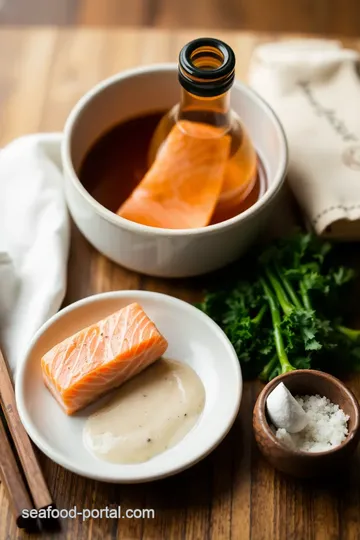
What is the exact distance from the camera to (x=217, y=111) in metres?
1.41

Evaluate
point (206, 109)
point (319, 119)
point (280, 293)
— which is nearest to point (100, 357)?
point (280, 293)

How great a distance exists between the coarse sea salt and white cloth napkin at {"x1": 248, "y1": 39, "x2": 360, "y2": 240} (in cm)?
37

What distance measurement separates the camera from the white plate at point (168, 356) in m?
1.23

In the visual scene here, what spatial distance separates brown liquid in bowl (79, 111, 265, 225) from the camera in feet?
4.92

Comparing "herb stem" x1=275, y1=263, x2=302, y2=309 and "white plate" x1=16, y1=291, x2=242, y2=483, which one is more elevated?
"herb stem" x1=275, y1=263, x2=302, y2=309

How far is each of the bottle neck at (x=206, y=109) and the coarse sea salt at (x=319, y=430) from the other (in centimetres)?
51

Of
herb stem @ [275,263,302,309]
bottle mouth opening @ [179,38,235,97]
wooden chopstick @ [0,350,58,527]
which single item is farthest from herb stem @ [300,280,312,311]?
wooden chopstick @ [0,350,58,527]

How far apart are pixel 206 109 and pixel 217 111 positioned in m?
0.02

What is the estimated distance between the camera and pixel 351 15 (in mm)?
2232

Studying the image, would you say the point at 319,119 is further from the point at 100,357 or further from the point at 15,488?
the point at 15,488

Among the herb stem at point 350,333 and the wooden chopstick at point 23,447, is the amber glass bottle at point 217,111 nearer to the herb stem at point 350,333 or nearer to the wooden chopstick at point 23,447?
the herb stem at point 350,333

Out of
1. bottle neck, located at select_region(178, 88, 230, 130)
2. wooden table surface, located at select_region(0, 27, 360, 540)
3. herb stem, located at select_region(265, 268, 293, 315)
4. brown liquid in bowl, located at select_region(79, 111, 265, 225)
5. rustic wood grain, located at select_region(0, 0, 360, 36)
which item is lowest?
wooden table surface, located at select_region(0, 27, 360, 540)

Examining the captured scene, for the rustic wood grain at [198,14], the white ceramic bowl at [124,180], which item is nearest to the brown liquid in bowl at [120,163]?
the white ceramic bowl at [124,180]

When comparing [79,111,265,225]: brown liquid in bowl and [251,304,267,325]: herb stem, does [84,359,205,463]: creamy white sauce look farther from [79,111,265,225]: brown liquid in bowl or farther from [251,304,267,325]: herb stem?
[79,111,265,225]: brown liquid in bowl
